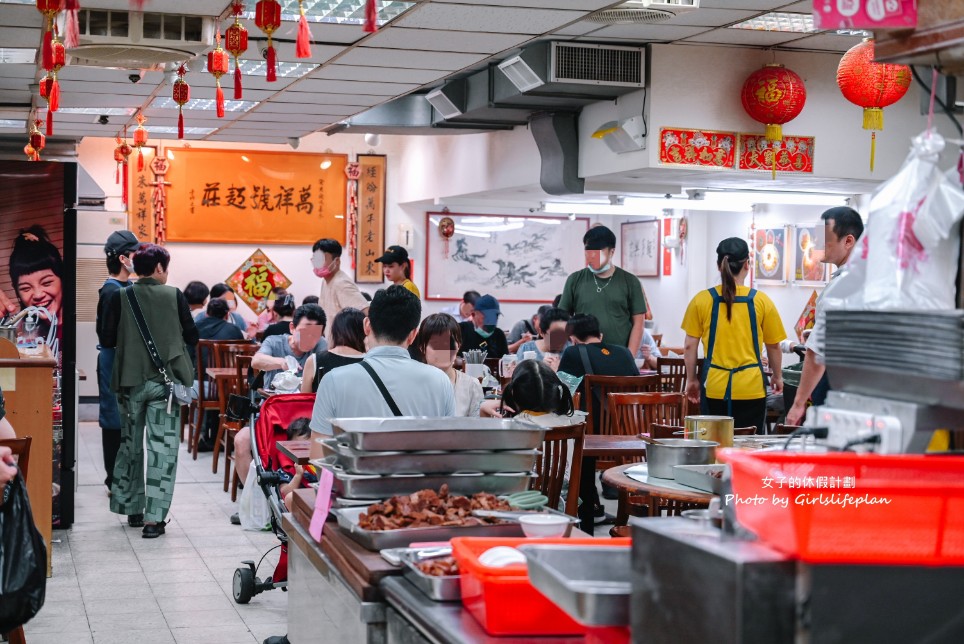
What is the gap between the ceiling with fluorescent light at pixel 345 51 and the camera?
5645 millimetres

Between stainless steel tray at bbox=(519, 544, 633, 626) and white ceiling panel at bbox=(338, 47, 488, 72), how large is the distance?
5061 millimetres

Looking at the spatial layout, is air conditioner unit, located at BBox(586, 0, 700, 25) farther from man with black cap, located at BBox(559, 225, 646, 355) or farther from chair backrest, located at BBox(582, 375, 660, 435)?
chair backrest, located at BBox(582, 375, 660, 435)

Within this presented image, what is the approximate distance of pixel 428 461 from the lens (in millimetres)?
2555

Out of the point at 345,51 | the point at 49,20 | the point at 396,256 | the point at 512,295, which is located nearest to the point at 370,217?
the point at 512,295

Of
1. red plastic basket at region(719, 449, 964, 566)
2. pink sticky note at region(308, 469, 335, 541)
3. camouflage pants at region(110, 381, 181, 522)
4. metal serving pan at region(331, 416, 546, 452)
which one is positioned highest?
red plastic basket at region(719, 449, 964, 566)

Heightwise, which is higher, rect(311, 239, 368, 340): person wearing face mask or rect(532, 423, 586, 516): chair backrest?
rect(311, 239, 368, 340): person wearing face mask

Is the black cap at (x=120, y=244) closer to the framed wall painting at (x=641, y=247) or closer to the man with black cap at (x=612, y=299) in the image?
the man with black cap at (x=612, y=299)

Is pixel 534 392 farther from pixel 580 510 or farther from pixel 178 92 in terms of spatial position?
pixel 178 92

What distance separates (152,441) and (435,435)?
4.06m

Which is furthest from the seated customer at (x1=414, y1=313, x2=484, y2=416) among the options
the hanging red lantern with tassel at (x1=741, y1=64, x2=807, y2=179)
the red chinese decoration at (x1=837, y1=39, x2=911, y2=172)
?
the hanging red lantern with tassel at (x1=741, y1=64, x2=807, y2=179)

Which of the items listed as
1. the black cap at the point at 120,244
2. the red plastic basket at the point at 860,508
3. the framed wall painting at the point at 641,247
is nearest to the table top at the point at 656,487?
the red plastic basket at the point at 860,508

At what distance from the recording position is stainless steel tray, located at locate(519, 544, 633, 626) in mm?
1662

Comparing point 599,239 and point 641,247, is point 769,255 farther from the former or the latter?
point 599,239

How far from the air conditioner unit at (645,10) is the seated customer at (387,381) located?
3.12 meters
